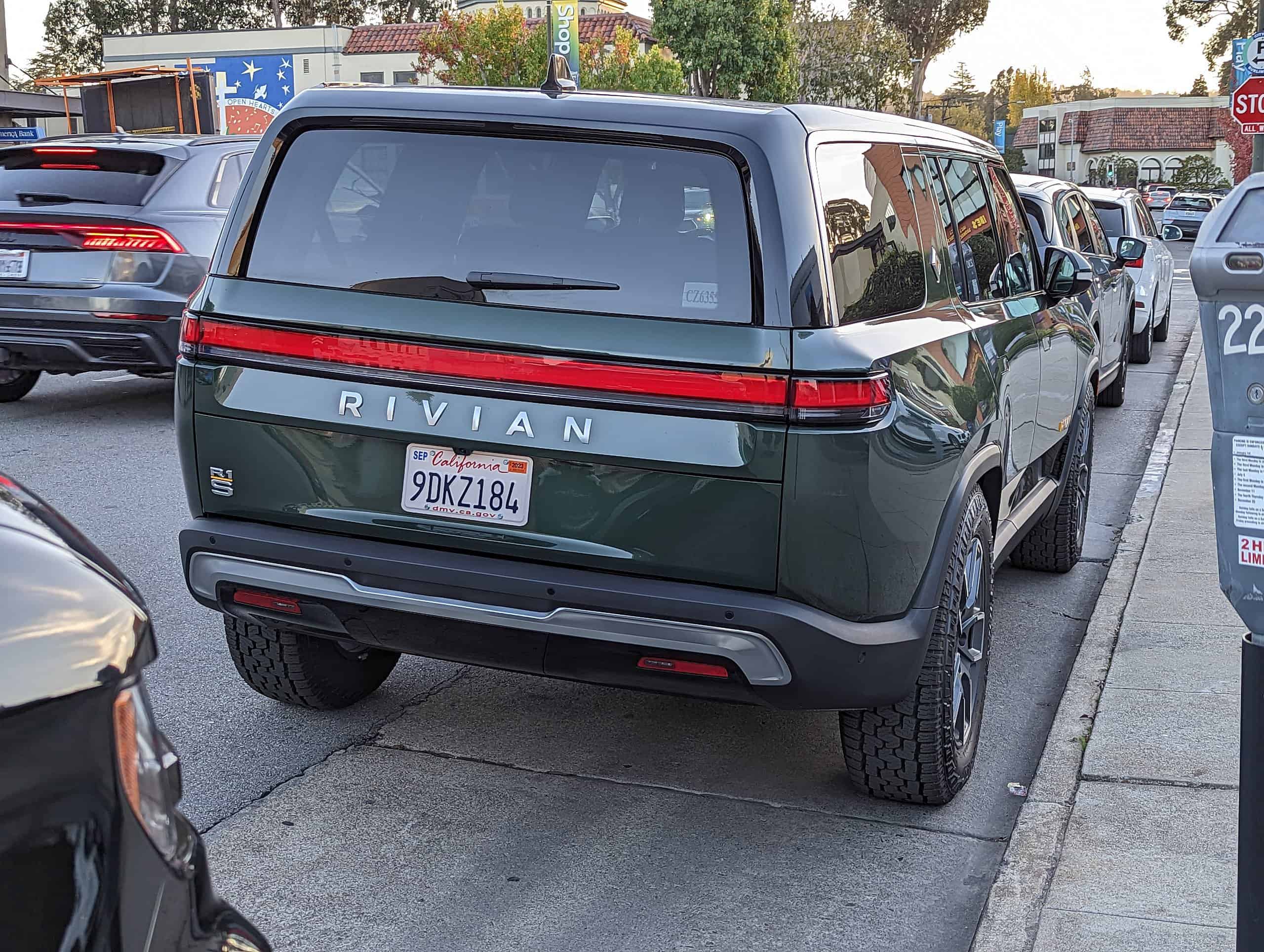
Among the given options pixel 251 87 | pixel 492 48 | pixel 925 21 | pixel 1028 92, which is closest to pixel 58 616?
pixel 251 87

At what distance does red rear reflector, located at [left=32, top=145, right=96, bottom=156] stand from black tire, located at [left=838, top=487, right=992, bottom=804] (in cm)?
684

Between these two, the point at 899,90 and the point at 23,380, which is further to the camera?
the point at 899,90

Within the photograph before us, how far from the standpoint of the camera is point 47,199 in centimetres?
897

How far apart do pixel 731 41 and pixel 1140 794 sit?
54.3 metres

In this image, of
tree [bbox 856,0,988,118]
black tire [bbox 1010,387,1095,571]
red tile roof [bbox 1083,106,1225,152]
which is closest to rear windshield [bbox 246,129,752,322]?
black tire [bbox 1010,387,1095,571]

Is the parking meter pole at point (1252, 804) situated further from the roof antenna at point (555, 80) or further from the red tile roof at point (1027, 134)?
the red tile roof at point (1027, 134)

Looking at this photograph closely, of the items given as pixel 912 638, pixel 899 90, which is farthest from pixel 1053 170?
pixel 912 638

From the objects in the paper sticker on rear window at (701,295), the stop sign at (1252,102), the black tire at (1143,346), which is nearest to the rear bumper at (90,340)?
the paper sticker on rear window at (701,295)

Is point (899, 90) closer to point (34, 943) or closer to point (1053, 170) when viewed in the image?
point (1053, 170)

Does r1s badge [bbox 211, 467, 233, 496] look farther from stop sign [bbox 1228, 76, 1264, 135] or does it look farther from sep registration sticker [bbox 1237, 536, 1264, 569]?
stop sign [bbox 1228, 76, 1264, 135]

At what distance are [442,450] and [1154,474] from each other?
21.4 ft

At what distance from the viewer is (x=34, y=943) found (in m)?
1.48

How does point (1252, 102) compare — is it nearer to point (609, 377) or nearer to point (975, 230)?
point (975, 230)

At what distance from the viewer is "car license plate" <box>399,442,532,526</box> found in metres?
3.47
